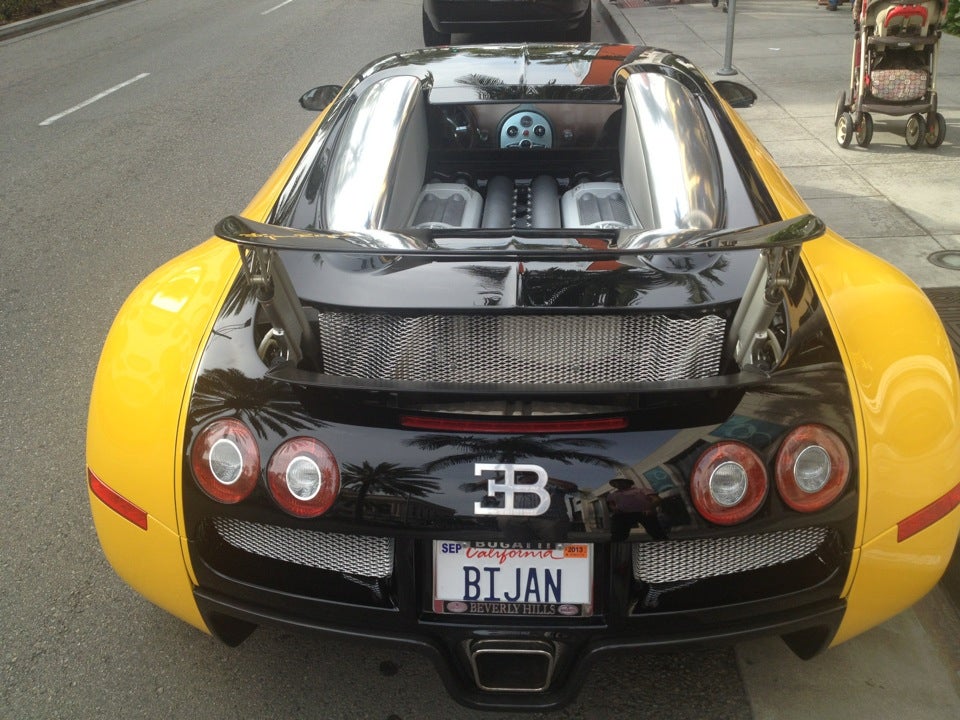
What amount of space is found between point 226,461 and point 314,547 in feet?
0.84

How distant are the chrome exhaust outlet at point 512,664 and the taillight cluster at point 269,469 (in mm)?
450

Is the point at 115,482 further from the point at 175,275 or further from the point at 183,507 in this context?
the point at 175,275

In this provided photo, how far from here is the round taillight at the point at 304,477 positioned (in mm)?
2008

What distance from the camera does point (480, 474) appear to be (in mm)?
1969

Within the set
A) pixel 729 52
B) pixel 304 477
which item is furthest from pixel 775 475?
pixel 729 52

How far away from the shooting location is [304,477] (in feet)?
6.61

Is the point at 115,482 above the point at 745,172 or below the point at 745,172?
below

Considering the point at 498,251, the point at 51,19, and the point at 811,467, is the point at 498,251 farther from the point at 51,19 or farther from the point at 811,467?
the point at 51,19

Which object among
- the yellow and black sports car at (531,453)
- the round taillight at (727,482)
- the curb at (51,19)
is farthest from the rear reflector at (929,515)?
the curb at (51,19)

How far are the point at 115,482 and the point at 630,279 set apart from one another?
1.23 meters

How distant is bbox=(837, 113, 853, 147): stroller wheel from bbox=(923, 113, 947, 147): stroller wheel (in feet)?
1.67

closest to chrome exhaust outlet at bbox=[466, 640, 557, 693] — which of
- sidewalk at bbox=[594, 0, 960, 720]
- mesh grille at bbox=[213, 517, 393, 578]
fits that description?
mesh grille at bbox=[213, 517, 393, 578]

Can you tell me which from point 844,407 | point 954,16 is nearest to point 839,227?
point 844,407

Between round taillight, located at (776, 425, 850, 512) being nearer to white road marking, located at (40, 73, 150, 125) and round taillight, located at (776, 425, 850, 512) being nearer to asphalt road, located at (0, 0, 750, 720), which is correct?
asphalt road, located at (0, 0, 750, 720)
